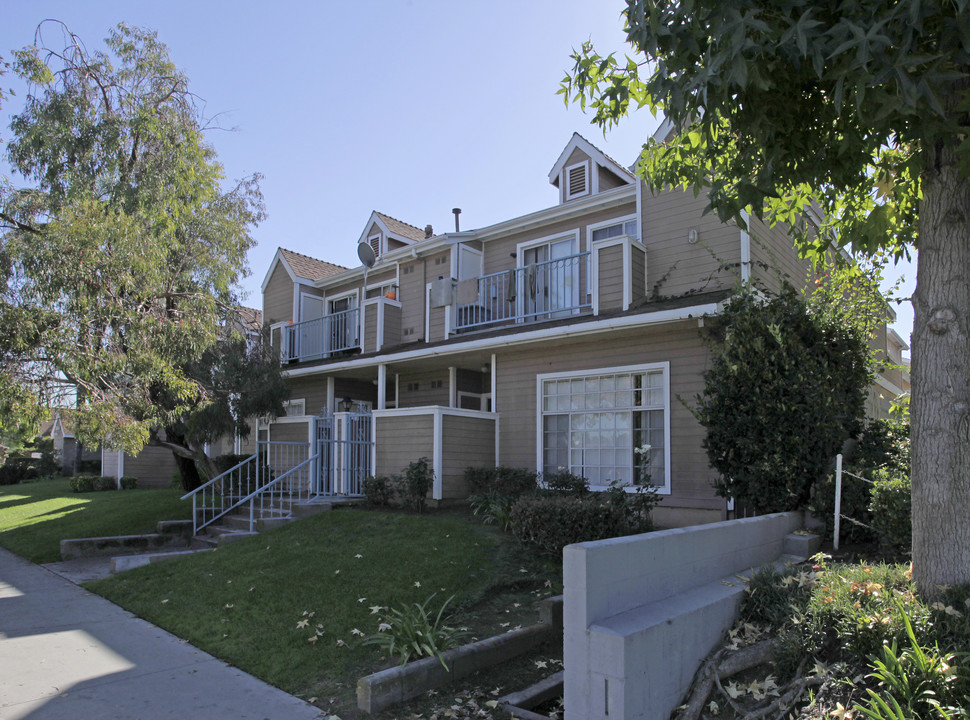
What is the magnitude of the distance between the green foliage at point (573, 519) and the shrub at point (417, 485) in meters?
3.01

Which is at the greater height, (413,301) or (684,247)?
(684,247)

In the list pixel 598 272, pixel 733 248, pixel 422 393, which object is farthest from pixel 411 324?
pixel 733 248

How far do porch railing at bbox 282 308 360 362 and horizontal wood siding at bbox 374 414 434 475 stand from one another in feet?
13.7

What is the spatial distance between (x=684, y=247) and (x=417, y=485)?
5938 millimetres

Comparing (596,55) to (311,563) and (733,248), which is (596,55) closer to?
(733,248)

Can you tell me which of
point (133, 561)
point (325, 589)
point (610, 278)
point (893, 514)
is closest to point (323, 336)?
point (133, 561)

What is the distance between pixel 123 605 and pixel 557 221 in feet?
32.7

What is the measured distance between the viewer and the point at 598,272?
11.9m

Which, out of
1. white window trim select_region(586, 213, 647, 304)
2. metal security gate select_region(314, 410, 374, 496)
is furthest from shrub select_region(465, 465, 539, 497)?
white window trim select_region(586, 213, 647, 304)

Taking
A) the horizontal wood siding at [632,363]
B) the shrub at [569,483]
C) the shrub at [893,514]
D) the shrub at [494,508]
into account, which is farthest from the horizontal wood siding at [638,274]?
the shrub at [893,514]

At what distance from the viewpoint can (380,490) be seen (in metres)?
12.5

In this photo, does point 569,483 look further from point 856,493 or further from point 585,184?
point 585,184

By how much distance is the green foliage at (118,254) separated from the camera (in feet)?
29.5

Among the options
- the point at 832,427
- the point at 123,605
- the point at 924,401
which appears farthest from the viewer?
the point at 123,605
